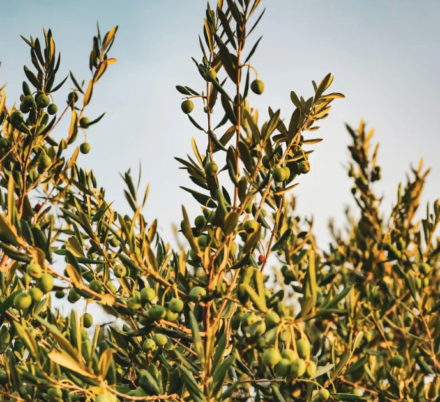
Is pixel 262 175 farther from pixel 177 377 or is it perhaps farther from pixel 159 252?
pixel 177 377

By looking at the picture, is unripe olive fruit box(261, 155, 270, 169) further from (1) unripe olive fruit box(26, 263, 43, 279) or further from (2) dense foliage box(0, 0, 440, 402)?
(1) unripe olive fruit box(26, 263, 43, 279)

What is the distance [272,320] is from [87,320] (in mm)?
1008

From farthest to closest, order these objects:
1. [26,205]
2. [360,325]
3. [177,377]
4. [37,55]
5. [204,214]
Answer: [360,325]
[37,55]
[204,214]
[26,205]
[177,377]

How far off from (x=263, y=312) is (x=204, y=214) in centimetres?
57

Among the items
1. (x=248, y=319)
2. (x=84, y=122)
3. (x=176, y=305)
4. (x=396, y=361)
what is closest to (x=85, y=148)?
(x=84, y=122)

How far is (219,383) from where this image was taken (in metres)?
1.33

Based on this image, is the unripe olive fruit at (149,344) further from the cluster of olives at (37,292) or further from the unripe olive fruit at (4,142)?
the unripe olive fruit at (4,142)

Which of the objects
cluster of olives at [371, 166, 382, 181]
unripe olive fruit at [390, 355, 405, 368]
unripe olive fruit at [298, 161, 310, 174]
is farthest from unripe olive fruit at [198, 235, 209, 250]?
cluster of olives at [371, 166, 382, 181]

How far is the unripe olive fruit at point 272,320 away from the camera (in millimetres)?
1338

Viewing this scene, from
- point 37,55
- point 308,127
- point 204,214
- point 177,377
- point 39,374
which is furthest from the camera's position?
point 37,55

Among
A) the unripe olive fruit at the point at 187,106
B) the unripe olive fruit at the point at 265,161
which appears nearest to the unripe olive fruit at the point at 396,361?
the unripe olive fruit at the point at 265,161

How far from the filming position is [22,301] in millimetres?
1420

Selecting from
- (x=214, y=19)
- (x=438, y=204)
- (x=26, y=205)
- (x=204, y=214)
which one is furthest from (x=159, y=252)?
(x=438, y=204)

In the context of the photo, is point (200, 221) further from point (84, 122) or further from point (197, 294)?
point (84, 122)
